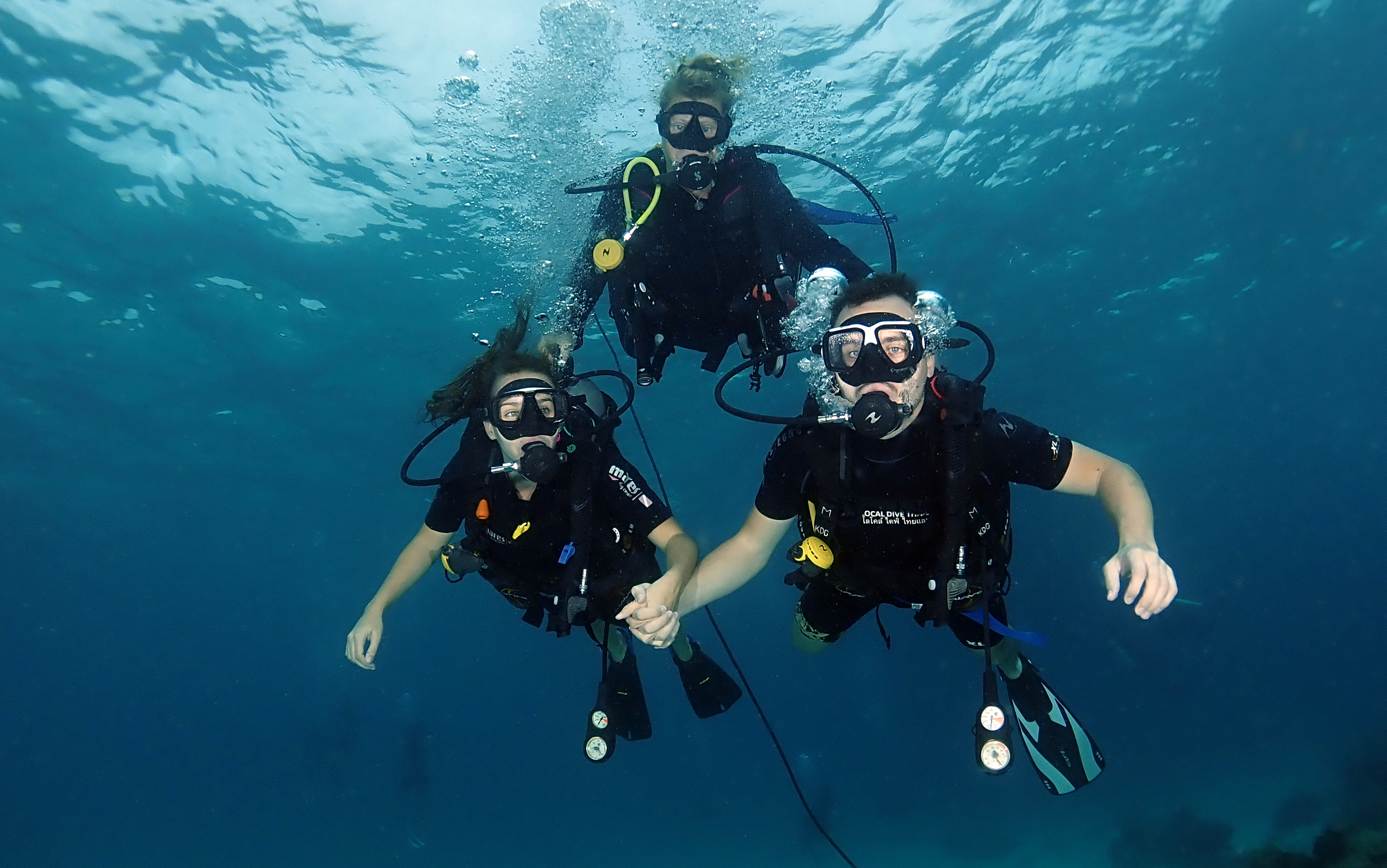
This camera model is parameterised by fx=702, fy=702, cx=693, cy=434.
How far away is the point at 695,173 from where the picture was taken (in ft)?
20.2

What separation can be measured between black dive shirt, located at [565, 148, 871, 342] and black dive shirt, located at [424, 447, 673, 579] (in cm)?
198

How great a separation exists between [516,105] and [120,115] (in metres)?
7.08

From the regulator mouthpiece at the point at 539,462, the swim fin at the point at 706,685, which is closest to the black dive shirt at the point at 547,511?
the regulator mouthpiece at the point at 539,462

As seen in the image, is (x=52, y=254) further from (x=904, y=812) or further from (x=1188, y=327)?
(x=904, y=812)

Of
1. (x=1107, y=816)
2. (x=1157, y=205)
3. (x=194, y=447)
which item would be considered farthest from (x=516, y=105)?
(x=1107, y=816)

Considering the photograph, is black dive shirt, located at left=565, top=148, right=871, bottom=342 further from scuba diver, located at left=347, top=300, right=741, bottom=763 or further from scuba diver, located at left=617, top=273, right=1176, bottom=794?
scuba diver, located at left=617, top=273, right=1176, bottom=794

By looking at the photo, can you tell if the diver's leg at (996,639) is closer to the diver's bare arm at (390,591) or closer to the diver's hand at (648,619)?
the diver's hand at (648,619)

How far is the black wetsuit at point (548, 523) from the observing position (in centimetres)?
552

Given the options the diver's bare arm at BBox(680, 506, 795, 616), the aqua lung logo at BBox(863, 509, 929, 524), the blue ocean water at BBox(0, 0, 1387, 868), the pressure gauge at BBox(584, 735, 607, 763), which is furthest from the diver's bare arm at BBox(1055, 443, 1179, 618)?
the blue ocean water at BBox(0, 0, 1387, 868)

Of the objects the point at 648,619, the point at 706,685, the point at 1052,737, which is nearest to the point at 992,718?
the point at 648,619

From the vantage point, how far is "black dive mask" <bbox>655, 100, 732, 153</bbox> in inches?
248

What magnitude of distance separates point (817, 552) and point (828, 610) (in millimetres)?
1720

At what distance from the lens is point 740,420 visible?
1183 inches

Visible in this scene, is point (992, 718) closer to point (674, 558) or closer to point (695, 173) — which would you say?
point (674, 558)
